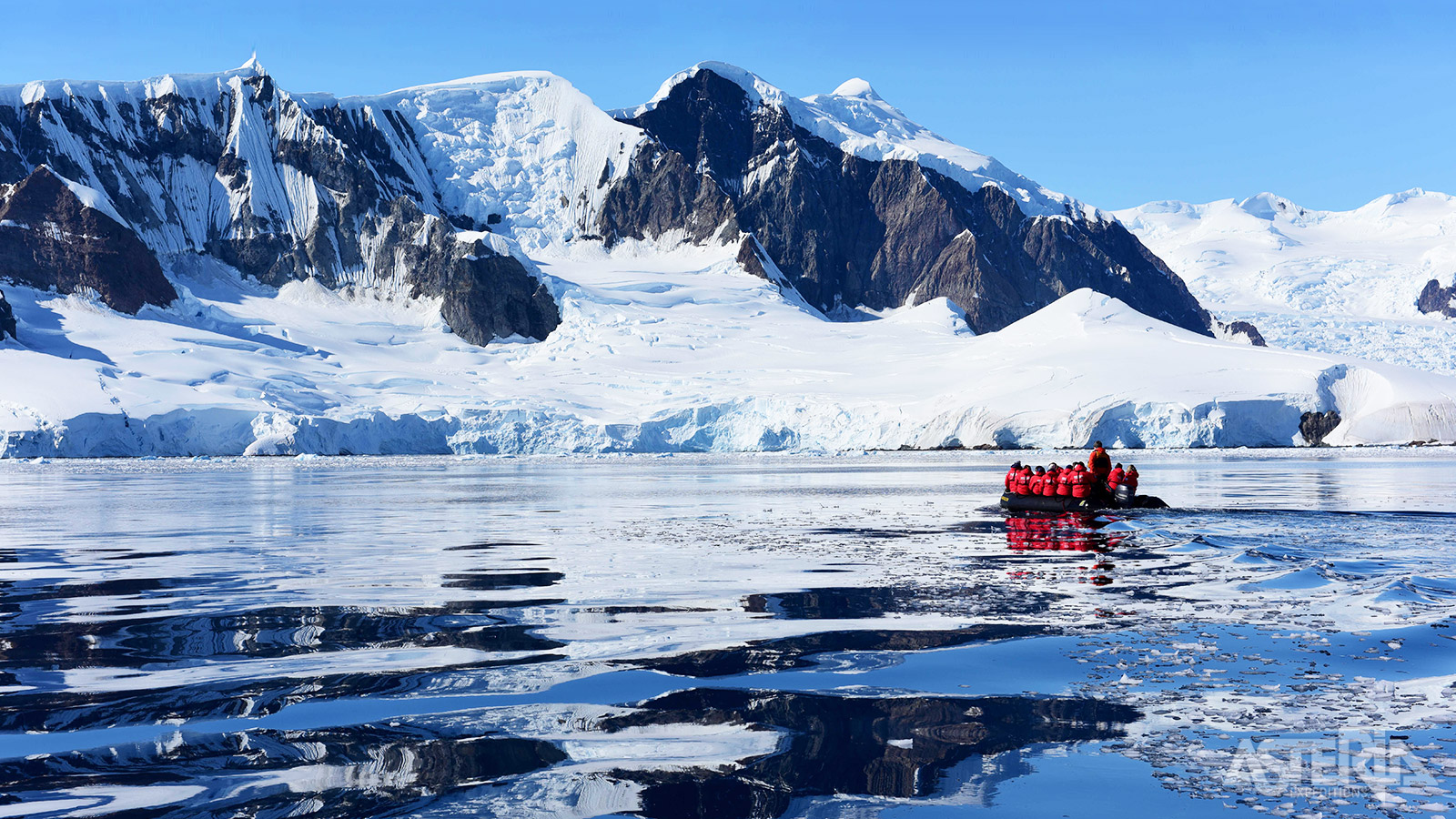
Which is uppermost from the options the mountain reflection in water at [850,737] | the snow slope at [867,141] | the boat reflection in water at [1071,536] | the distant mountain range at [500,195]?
the snow slope at [867,141]

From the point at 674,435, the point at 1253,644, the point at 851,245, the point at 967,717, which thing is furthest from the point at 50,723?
the point at 851,245

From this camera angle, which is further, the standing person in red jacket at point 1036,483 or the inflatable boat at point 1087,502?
the standing person in red jacket at point 1036,483

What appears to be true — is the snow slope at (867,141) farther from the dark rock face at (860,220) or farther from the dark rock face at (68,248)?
the dark rock face at (68,248)

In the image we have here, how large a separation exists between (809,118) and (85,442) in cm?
13511

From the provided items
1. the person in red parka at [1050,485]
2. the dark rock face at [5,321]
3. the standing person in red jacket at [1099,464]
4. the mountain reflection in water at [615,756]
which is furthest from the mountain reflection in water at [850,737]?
the dark rock face at [5,321]

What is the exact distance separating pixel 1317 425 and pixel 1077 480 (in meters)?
62.8

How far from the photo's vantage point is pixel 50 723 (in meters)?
6.75

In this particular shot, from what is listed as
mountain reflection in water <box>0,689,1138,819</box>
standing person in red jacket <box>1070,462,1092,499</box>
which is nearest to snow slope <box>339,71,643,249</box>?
standing person in red jacket <box>1070,462,1092,499</box>

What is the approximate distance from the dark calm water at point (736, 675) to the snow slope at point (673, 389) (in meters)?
62.3

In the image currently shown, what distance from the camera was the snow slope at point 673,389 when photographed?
7712 cm

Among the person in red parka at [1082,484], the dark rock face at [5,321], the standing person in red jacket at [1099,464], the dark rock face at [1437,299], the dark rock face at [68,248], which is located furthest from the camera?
the dark rock face at [1437,299]

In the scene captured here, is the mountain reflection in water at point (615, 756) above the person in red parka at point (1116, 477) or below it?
below

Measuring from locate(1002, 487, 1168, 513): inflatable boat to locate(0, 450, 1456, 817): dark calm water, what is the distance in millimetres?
4685

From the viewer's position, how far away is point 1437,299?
193000mm
